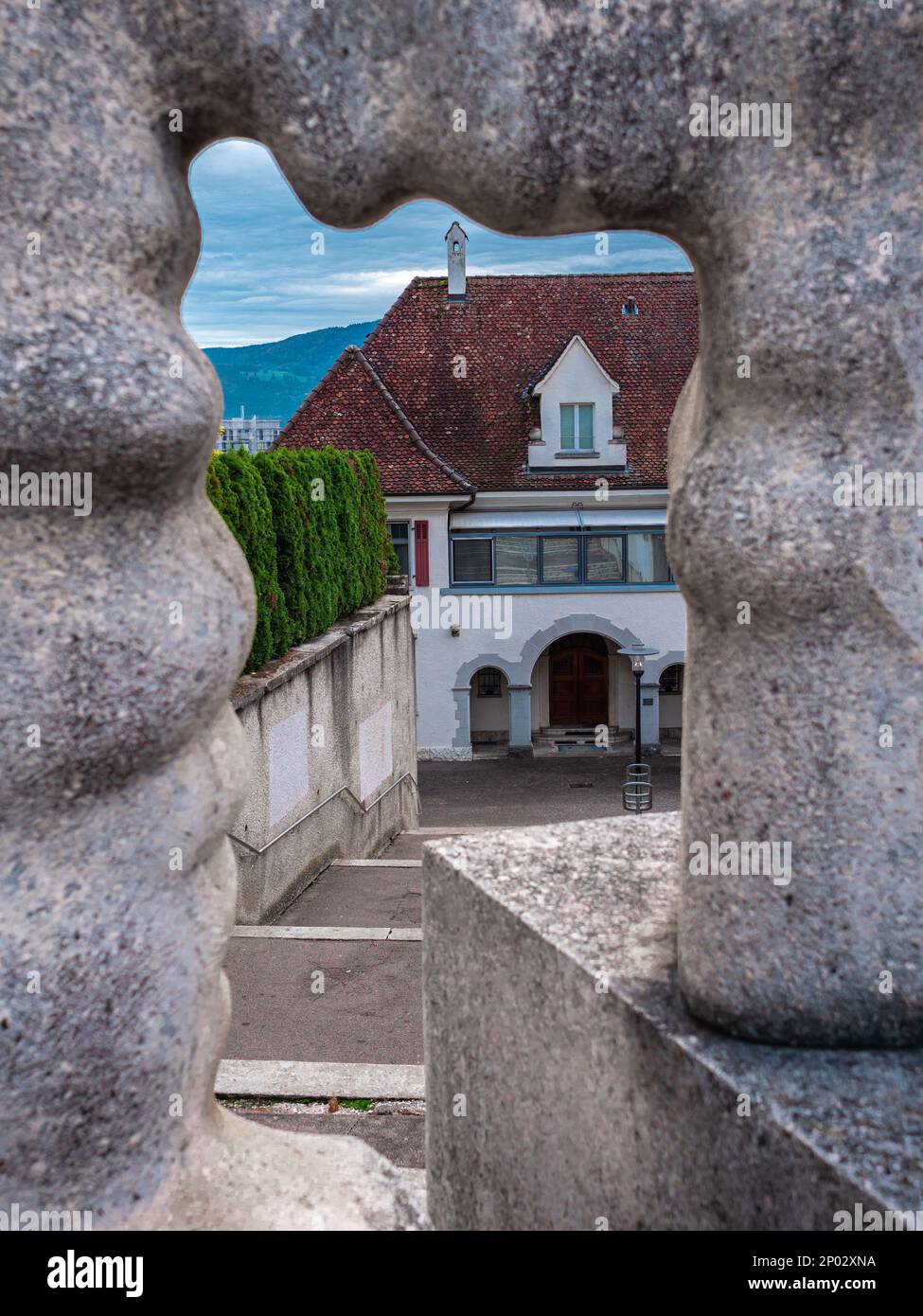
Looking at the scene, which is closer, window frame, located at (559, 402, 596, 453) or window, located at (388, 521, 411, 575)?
window, located at (388, 521, 411, 575)

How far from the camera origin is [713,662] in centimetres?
266

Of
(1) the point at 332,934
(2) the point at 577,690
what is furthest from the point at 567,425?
(1) the point at 332,934

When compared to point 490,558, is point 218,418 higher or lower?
lower

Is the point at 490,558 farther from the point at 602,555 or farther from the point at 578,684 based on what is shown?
the point at 578,684

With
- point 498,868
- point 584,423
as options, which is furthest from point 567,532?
point 498,868

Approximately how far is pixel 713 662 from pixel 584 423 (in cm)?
2674

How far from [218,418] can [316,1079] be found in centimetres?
622

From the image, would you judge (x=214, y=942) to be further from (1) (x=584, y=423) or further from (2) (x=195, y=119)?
(1) (x=584, y=423)

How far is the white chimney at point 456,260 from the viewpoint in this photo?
3059cm

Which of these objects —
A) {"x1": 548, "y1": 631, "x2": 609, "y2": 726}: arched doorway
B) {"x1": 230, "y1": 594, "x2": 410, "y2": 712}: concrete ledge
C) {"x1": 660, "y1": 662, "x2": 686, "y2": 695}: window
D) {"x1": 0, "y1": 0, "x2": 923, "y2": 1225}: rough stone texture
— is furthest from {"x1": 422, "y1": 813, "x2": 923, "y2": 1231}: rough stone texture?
{"x1": 660, "y1": 662, "x2": 686, "y2": 695}: window

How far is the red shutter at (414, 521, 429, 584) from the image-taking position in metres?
28.3

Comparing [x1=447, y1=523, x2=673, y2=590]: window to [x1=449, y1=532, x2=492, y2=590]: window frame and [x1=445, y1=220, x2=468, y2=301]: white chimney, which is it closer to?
[x1=449, y1=532, x2=492, y2=590]: window frame

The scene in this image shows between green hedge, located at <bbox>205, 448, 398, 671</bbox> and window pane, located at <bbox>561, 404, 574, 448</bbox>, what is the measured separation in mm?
8560

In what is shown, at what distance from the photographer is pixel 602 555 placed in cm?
2917
